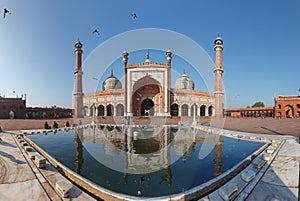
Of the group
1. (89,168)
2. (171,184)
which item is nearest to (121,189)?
(171,184)

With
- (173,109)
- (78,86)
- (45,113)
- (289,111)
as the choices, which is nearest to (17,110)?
(45,113)

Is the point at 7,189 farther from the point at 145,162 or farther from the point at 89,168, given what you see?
the point at 145,162

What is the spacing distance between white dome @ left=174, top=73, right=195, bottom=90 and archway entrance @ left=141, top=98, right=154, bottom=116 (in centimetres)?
700

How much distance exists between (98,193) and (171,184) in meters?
1.50

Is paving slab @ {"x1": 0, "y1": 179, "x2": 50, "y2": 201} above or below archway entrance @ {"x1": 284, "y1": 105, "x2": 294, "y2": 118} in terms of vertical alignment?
below

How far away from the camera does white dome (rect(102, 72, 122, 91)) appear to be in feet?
94.8

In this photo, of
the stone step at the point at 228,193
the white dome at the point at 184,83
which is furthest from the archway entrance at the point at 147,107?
the stone step at the point at 228,193

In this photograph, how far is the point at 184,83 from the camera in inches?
1156

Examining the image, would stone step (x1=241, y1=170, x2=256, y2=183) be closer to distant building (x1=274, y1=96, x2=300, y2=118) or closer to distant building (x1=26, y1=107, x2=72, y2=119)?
distant building (x1=274, y1=96, x2=300, y2=118)

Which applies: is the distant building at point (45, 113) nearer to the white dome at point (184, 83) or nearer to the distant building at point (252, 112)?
the white dome at point (184, 83)

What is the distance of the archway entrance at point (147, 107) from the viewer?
24859 mm

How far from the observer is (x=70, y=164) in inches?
180

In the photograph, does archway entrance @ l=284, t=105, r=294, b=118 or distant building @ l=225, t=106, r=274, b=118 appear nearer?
archway entrance @ l=284, t=105, r=294, b=118

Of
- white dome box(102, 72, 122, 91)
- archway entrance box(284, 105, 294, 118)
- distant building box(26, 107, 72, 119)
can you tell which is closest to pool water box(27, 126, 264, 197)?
white dome box(102, 72, 122, 91)
